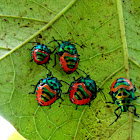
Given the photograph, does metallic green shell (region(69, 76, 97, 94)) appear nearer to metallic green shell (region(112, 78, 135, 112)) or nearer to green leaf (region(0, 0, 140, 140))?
green leaf (region(0, 0, 140, 140))

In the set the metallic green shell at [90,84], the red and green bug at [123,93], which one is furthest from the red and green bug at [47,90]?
the red and green bug at [123,93]

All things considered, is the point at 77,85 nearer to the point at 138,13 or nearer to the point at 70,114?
the point at 70,114

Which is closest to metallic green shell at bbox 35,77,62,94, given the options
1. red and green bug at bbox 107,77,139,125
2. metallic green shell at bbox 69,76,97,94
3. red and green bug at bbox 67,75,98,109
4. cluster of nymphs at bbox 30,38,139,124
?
cluster of nymphs at bbox 30,38,139,124

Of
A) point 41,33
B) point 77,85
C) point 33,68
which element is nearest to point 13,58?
point 33,68

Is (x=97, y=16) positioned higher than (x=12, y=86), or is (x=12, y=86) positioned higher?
(x=97, y=16)

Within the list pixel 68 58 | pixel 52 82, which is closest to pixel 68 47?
pixel 68 58

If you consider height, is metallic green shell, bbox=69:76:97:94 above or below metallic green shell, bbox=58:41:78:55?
below
